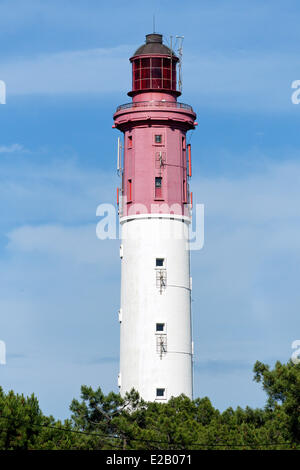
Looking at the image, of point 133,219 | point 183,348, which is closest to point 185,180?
point 133,219

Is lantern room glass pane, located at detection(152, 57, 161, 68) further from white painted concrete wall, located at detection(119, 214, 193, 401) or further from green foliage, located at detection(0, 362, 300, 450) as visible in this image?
green foliage, located at detection(0, 362, 300, 450)

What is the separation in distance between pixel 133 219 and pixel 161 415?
2012 cm

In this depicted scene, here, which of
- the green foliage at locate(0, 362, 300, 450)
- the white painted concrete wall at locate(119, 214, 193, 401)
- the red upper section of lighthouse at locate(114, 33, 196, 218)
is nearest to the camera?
the green foliage at locate(0, 362, 300, 450)

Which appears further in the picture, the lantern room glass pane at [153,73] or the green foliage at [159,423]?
the lantern room glass pane at [153,73]

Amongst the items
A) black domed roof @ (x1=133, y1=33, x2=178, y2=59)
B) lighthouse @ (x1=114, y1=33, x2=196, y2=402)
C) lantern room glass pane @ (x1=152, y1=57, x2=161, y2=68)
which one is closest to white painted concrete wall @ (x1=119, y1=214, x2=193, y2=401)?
lighthouse @ (x1=114, y1=33, x2=196, y2=402)

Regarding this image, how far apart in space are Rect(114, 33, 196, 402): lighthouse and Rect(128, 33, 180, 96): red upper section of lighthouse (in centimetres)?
8

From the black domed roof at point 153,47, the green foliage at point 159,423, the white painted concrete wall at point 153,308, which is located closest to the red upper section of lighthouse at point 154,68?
the black domed roof at point 153,47

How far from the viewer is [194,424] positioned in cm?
11269

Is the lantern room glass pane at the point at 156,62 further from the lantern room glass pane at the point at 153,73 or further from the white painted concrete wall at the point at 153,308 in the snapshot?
the white painted concrete wall at the point at 153,308

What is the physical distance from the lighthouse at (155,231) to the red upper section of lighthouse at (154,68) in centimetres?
8

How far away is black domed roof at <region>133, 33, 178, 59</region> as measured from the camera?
130 meters

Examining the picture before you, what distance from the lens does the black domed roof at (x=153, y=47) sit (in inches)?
5123

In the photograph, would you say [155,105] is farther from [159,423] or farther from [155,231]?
[159,423]

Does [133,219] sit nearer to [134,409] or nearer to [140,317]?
[140,317]
